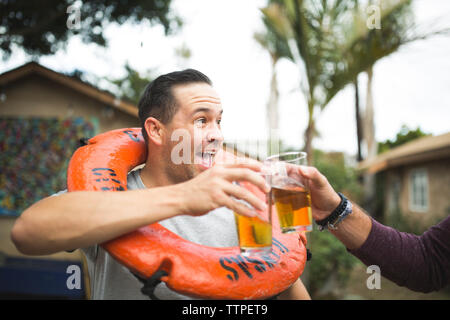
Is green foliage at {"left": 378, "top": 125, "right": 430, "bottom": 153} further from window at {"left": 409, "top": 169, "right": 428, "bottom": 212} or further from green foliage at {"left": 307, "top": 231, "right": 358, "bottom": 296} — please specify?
green foliage at {"left": 307, "top": 231, "right": 358, "bottom": 296}

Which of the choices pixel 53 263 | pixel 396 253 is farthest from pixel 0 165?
pixel 396 253

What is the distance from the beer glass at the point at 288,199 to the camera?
3.69 ft

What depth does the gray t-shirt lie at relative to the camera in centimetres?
129

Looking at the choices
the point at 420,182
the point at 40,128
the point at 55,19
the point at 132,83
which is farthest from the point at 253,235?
the point at 132,83

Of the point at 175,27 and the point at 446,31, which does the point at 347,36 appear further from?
the point at 175,27

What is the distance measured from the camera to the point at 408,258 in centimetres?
158

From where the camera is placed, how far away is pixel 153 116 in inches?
65.1

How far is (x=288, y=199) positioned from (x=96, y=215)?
0.62 meters

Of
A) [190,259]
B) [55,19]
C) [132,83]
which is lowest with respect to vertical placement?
[190,259]

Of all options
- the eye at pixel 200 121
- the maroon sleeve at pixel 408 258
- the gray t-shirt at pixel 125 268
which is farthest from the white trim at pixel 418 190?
the eye at pixel 200 121

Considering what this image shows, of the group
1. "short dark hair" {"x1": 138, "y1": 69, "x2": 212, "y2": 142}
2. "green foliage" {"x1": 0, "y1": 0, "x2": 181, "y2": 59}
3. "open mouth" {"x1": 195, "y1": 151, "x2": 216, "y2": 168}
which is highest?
"green foliage" {"x1": 0, "y1": 0, "x2": 181, "y2": 59}

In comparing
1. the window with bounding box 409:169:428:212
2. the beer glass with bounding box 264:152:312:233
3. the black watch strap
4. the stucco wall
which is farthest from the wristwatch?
the window with bounding box 409:169:428:212

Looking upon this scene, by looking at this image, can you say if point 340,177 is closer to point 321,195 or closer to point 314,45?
point 314,45

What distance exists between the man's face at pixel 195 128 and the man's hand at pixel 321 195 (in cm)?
43
